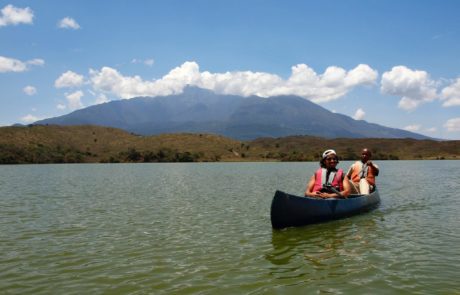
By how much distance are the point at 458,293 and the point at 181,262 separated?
7.61 metres

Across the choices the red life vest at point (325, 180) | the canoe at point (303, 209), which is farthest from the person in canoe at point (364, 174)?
the red life vest at point (325, 180)

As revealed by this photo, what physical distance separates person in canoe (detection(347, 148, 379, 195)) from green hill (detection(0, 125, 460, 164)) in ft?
439

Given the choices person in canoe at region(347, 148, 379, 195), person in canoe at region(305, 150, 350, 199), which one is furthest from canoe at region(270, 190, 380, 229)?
person in canoe at region(347, 148, 379, 195)

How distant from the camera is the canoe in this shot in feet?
57.9

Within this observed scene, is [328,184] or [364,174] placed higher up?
[364,174]

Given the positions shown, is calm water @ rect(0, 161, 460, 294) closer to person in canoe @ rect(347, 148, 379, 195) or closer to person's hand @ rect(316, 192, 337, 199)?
person's hand @ rect(316, 192, 337, 199)

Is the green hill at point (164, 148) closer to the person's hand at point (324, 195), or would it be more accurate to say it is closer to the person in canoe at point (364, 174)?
the person in canoe at point (364, 174)

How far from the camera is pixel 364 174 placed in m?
26.2

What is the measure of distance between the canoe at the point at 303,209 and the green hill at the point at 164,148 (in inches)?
5497

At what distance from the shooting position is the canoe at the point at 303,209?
17.7m

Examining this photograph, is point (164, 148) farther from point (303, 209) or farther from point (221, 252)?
point (221, 252)

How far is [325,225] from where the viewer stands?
1956 centimetres

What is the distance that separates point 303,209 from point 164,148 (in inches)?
6145

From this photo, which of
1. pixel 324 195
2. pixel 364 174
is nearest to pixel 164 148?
pixel 364 174
